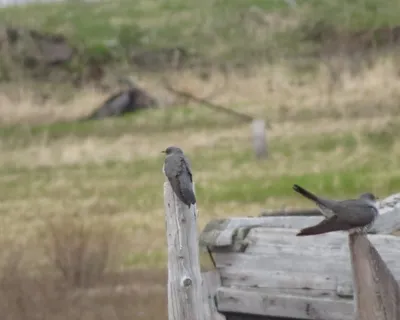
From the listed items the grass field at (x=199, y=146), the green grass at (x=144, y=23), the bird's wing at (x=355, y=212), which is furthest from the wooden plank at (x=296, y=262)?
the green grass at (x=144, y=23)

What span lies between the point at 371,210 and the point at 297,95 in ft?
61.9

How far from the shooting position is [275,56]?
94.8 ft

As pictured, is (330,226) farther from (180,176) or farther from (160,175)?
(160,175)

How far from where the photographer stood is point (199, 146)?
17.7m

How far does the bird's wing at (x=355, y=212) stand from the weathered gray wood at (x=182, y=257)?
64 cm

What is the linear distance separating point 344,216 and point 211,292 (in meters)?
1.46

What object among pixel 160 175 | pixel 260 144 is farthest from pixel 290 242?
pixel 260 144

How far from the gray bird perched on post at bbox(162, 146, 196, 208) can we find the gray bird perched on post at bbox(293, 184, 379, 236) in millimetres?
557

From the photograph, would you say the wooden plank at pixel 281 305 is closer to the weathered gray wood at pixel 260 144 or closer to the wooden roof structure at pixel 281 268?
the wooden roof structure at pixel 281 268

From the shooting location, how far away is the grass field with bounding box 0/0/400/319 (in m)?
12.0

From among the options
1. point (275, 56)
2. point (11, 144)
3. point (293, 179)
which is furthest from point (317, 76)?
point (293, 179)

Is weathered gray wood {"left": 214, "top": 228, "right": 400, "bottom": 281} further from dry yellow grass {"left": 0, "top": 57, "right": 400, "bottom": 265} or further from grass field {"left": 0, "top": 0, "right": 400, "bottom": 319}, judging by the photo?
dry yellow grass {"left": 0, "top": 57, "right": 400, "bottom": 265}

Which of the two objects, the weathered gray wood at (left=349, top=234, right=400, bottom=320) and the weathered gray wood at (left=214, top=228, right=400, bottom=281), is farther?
the weathered gray wood at (left=214, top=228, right=400, bottom=281)

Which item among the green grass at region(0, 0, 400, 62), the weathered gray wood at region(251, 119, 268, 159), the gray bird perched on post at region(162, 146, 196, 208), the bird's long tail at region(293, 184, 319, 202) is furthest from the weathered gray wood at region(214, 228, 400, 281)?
the green grass at region(0, 0, 400, 62)
